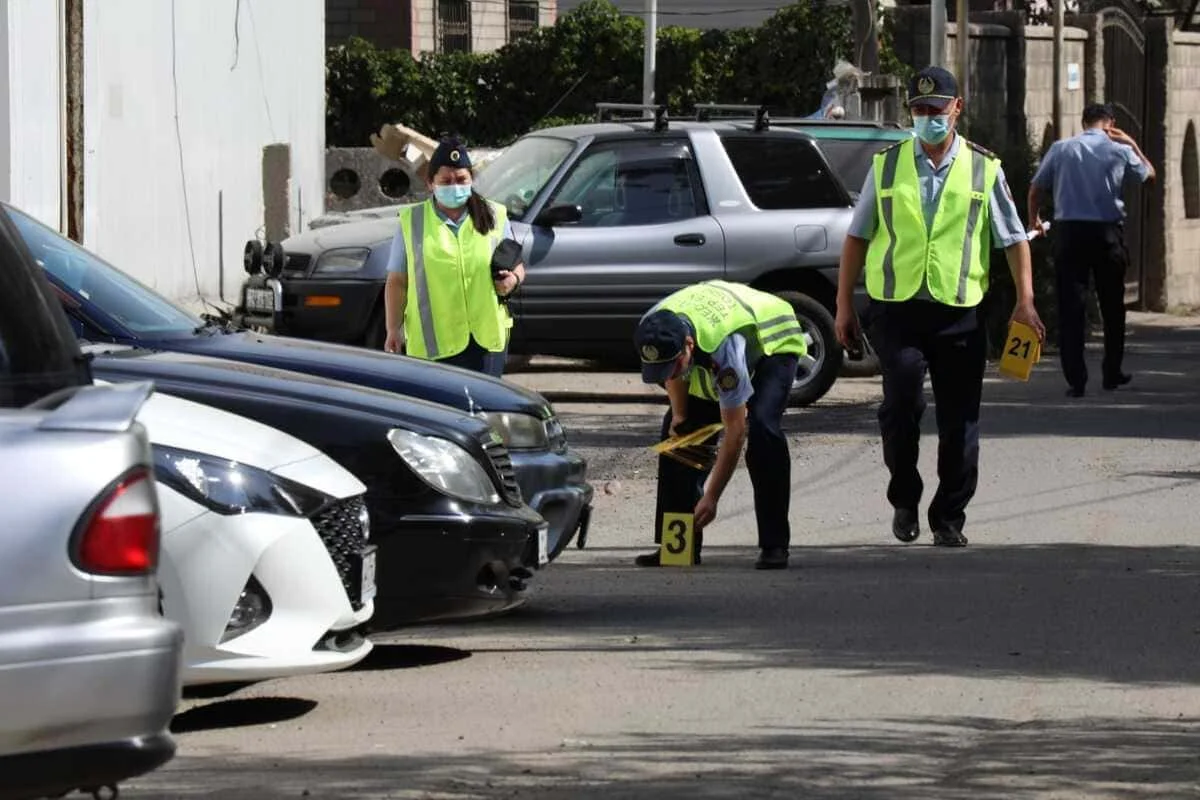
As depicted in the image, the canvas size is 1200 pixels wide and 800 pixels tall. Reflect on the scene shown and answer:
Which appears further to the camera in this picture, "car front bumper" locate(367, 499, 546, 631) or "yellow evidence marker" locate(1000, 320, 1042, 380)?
"yellow evidence marker" locate(1000, 320, 1042, 380)

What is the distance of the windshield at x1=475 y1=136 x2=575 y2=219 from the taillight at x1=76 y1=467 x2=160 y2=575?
11.6m

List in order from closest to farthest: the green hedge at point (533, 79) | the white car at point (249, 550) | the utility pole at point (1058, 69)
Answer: the white car at point (249, 550), the utility pole at point (1058, 69), the green hedge at point (533, 79)

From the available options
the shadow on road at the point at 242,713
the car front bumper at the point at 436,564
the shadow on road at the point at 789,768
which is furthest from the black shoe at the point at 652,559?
the shadow on road at the point at 789,768

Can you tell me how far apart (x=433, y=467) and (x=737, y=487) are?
5.38 metres

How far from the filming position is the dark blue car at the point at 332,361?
888 centimetres

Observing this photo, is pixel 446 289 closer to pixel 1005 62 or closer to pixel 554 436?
pixel 554 436

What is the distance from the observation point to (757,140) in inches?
689

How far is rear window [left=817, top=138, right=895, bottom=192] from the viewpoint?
18266mm

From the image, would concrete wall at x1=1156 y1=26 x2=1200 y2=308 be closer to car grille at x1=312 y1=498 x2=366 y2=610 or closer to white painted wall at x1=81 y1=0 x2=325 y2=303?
white painted wall at x1=81 y1=0 x2=325 y2=303

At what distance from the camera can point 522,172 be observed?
1708cm

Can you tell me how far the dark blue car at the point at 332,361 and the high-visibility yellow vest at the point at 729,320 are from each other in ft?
2.53

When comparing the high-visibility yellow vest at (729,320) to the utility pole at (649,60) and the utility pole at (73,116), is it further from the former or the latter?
the utility pole at (649,60)

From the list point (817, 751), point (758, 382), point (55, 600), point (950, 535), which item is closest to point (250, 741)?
point (817, 751)

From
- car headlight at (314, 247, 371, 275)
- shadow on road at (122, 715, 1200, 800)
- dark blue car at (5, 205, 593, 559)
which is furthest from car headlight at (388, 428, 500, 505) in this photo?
car headlight at (314, 247, 371, 275)
